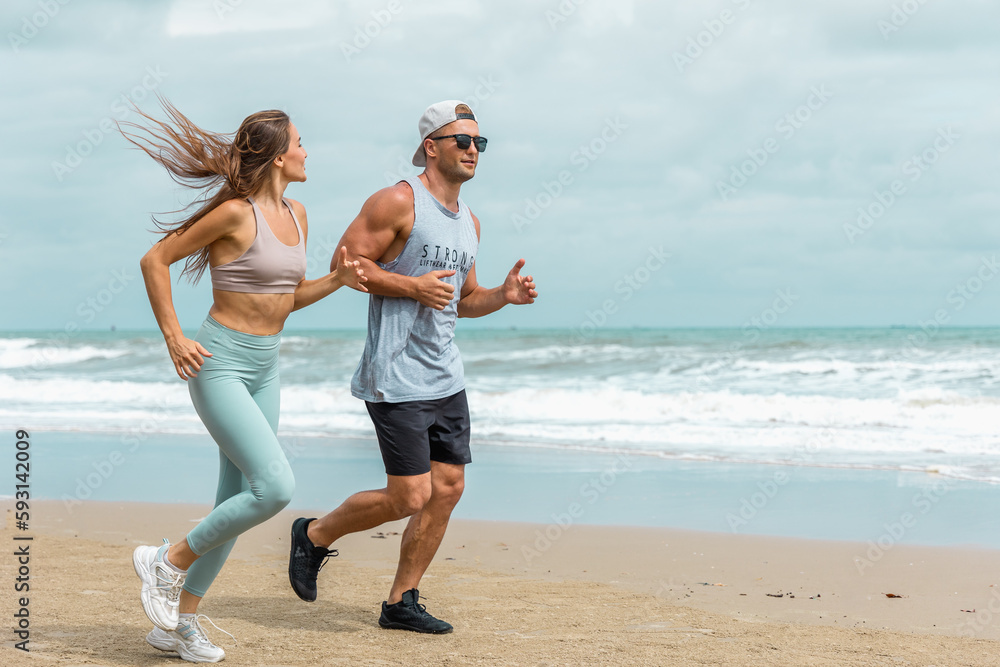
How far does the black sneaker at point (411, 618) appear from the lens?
374 cm

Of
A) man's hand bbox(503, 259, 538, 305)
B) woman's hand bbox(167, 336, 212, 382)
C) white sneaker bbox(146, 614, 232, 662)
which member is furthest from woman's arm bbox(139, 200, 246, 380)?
man's hand bbox(503, 259, 538, 305)

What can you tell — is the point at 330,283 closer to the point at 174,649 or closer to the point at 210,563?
the point at 210,563

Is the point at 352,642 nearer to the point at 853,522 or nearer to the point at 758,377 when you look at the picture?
the point at 853,522

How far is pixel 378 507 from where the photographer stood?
12.1 feet

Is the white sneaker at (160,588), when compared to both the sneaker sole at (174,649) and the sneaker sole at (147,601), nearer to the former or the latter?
the sneaker sole at (147,601)

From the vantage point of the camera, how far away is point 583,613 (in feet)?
13.4

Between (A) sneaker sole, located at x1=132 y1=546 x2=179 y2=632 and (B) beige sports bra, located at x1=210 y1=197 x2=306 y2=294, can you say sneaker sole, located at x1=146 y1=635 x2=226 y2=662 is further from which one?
(B) beige sports bra, located at x1=210 y1=197 x2=306 y2=294

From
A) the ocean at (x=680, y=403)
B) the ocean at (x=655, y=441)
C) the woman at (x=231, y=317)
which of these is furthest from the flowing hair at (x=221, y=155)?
the ocean at (x=680, y=403)

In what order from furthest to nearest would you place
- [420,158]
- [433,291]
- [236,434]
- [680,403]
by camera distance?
[680,403]
[420,158]
[433,291]
[236,434]

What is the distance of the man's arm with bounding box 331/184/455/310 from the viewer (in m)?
3.60

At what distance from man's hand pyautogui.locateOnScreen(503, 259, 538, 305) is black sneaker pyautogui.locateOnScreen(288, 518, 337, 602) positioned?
1.34 meters

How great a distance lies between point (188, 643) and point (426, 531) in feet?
3.38

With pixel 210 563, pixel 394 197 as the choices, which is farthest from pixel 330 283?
pixel 210 563

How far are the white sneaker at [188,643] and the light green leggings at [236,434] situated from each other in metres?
0.32
